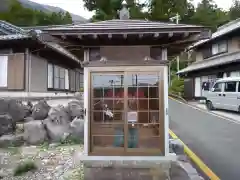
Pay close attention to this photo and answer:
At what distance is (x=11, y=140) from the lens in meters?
9.13

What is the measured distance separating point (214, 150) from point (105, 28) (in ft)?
17.3

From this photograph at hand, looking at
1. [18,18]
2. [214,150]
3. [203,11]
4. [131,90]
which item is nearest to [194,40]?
[131,90]

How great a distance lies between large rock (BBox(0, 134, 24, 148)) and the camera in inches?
356

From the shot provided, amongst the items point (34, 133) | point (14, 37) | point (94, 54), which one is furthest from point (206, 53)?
point (94, 54)

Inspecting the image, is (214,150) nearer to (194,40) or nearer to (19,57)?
(194,40)

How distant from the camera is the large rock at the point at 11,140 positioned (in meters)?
9.03

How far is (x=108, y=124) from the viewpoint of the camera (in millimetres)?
6504

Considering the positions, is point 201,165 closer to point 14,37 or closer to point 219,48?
point 14,37

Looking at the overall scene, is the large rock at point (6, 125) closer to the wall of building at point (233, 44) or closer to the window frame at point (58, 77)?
the window frame at point (58, 77)

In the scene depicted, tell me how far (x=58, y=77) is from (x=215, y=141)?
12.5 meters

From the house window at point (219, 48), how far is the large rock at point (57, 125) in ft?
61.4

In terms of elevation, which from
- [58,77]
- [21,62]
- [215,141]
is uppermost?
[21,62]

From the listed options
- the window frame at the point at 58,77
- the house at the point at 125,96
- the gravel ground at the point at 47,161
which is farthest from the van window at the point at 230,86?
the house at the point at 125,96

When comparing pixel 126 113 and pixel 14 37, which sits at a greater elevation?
pixel 14 37
